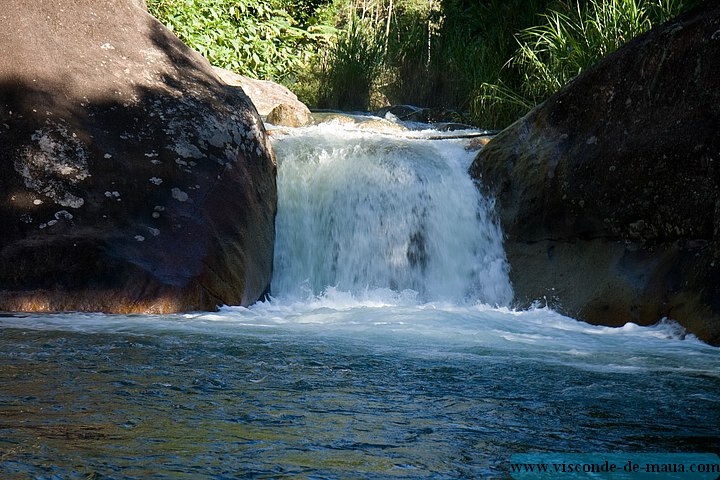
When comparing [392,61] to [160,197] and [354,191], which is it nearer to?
[354,191]

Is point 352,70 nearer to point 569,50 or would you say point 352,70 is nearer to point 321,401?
point 569,50

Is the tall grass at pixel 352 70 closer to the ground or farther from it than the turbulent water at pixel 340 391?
farther from it

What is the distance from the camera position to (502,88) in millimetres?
10523

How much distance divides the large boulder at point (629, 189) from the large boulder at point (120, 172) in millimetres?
2234

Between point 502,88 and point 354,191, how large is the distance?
4098 mm

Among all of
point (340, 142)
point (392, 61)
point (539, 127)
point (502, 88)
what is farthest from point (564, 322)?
point (392, 61)

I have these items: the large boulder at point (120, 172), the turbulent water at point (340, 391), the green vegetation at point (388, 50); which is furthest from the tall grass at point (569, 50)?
the large boulder at point (120, 172)

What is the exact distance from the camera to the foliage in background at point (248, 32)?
12570 millimetres

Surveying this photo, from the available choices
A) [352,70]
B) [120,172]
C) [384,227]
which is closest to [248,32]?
[352,70]

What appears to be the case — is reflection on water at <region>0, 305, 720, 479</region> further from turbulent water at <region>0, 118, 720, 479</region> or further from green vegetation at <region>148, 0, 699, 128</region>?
green vegetation at <region>148, 0, 699, 128</region>

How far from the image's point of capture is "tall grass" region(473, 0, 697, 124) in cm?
843

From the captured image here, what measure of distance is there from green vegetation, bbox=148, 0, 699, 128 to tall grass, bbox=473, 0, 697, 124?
3 centimetres

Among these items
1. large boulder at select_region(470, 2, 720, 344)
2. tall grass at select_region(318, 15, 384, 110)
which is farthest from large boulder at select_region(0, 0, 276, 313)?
tall grass at select_region(318, 15, 384, 110)

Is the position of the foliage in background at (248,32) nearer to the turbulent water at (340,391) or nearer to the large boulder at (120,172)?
the large boulder at (120,172)
